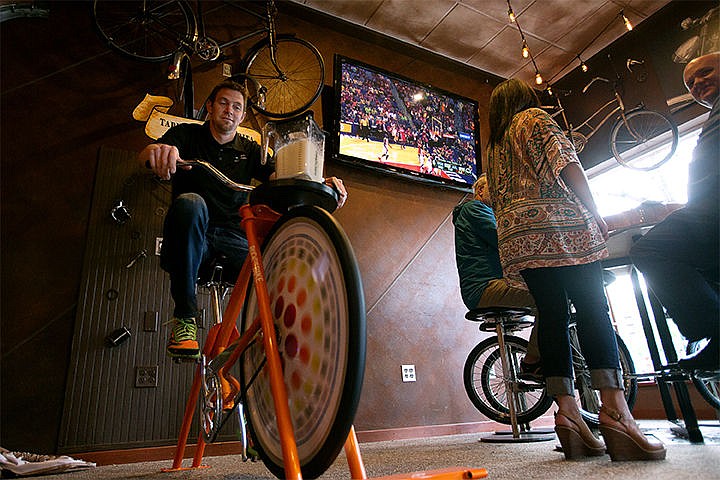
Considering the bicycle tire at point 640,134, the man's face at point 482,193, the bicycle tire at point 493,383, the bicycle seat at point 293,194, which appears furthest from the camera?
the bicycle tire at point 640,134

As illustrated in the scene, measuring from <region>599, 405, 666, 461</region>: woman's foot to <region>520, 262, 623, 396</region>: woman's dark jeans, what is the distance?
0.31ft

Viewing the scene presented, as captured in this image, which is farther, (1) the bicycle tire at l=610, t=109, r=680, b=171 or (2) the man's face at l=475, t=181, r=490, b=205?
(1) the bicycle tire at l=610, t=109, r=680, b=171

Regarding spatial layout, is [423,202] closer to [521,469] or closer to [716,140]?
[716,140]

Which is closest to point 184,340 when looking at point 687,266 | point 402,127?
point 687,266

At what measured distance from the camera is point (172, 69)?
260cm

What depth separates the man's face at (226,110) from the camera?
1.80 m

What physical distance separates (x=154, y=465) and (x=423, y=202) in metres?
2.53

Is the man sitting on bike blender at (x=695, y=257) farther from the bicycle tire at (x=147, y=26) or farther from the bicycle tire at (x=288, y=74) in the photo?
the bicycle tire at (x=147, y=26)

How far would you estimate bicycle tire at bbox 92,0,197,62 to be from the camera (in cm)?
272

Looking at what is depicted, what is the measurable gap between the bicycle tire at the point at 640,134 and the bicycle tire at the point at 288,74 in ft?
8.51

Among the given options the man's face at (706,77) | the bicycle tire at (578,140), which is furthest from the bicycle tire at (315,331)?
the bicycle tire at (578,140)

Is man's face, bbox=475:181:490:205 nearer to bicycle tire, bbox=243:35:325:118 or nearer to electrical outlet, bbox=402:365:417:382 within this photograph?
electrical outlet, bbox=402:365:417:382

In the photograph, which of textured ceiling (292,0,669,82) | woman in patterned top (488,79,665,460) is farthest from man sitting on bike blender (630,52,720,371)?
textured ceiling (292,0,669,82)

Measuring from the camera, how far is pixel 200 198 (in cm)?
140
